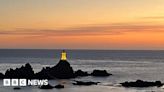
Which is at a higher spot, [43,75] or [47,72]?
[47,72]

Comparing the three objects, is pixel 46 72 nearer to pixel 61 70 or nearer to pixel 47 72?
pixel 47 72

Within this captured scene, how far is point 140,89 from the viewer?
77.5 meters

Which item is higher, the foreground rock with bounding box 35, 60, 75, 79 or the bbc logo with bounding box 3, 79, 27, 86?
the foreground rock with bounding box 35, 60, 75, 79

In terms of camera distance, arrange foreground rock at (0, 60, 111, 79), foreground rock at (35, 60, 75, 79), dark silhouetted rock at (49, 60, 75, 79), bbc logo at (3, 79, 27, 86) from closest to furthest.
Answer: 1. bbc logo at (3, 79, 27, 86)
2. foreground rock at (0, 60, 111, 79)
3. foreground rock at (35, 60, 75, 79)
4. dark silhouetted rock at (49, 60, 75, 79)

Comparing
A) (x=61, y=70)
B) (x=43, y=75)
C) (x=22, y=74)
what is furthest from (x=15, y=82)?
(x=61, y=70)

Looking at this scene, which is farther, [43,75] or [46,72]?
[46,72]

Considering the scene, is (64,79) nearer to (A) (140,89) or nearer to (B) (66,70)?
(B) (66,70)

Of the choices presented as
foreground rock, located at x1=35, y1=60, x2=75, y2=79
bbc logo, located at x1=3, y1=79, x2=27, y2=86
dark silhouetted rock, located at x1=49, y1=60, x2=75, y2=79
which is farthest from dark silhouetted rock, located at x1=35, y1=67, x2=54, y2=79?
bbc logo, located at x1=3, y1=79, x2=27, y2=86

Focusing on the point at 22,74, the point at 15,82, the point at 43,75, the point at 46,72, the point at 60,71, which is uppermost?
the point at 60,71

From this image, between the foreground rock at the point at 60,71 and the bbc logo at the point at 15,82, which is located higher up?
the foreground rock at the point at 60,71

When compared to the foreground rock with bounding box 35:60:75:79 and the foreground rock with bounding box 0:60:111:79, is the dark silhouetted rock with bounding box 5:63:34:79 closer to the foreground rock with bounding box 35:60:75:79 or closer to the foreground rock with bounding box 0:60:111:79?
the foreground rock with bounding box 0:60:111:79

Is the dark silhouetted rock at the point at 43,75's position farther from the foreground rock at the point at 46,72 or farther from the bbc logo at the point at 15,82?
the bbc logo at the point at 15,82

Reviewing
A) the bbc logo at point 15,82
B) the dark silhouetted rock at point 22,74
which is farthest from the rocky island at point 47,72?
the bbc logo at point 15,82

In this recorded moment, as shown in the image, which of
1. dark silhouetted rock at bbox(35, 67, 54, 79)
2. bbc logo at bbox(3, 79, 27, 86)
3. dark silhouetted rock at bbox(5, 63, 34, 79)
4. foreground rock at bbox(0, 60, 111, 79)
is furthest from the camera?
dark silhouetted rock at bbox(35, 67, 54, 79)
